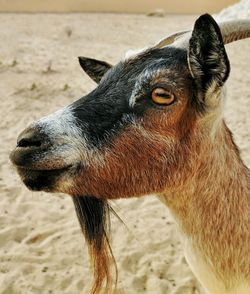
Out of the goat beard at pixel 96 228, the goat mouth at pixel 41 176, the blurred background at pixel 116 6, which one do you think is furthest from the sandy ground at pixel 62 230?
the blurred background at pixel 116 6

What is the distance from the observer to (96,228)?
110 inches

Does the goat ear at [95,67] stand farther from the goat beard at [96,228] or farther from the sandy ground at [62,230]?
the sandy ground at [62,230]

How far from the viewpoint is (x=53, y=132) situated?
2.27 meters

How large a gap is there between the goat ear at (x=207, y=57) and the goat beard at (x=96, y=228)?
88cm

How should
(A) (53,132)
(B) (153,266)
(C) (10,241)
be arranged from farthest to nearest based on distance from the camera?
1. (C) (10,241)
2. (B) (153,266)
3. (A) (53,132)

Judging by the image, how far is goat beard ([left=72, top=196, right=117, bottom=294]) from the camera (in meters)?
2.68

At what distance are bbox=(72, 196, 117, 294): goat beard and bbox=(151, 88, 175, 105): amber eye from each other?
2.18 ft

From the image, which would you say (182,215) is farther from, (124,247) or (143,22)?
(143,22)

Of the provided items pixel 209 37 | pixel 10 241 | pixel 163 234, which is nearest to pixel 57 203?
pixel 10 241

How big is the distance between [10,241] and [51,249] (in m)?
0.41

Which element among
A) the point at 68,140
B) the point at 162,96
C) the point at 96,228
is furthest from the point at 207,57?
the point at 96,228

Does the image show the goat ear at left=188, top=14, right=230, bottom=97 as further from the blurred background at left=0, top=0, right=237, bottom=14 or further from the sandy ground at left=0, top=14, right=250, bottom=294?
the blurred background at left=0, top=0, right=237, bottom=14

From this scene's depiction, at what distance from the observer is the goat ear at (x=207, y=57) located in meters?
2.25

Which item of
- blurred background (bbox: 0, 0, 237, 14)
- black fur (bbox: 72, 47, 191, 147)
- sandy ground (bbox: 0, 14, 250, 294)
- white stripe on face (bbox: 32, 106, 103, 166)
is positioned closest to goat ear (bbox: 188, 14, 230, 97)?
black fur (bbox: 72, 47, 191, 147)
